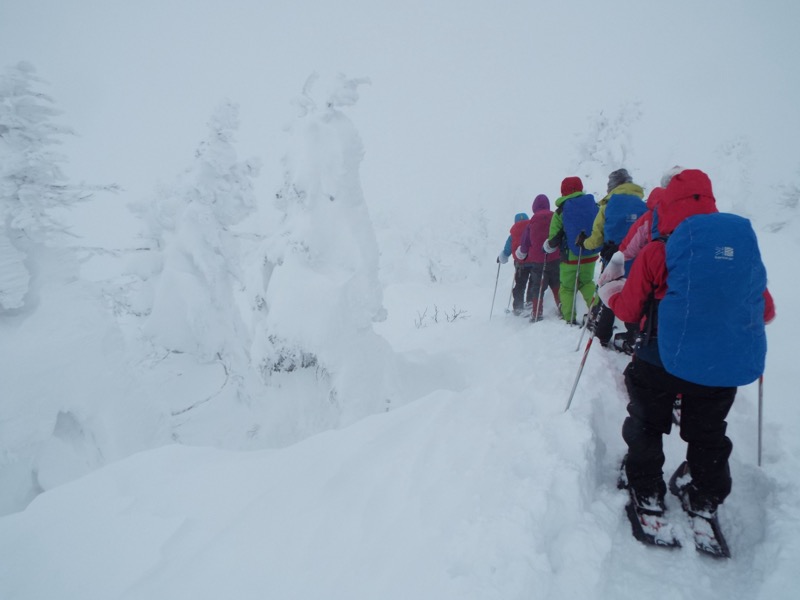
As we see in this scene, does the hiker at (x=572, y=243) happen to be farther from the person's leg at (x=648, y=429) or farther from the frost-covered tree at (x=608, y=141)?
the frost-covered tree at (x=608, y=141)

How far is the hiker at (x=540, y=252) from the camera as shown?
7.58 m

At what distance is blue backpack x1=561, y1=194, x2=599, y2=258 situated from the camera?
21.1ft

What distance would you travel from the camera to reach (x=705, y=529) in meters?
2.64

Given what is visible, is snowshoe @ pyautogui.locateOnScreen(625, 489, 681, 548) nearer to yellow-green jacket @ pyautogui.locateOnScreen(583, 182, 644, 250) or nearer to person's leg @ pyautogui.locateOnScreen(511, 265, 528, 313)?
yellow-green jacket @ pyautogui.locateOnScreen(583, 182, 644, 250)

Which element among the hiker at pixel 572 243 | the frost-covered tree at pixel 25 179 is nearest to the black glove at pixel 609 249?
the hiker at pixel 572 243

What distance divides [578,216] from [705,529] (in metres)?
5.03

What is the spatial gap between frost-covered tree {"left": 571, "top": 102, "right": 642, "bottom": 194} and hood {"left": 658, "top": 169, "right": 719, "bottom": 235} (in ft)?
65.7

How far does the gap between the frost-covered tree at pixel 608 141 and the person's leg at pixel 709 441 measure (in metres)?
20.6

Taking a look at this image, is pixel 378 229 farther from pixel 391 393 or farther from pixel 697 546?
pixel 697 546

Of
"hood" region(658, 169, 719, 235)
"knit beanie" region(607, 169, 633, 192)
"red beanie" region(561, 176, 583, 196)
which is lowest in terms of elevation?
"hood" region(658, 169, 719, 235)

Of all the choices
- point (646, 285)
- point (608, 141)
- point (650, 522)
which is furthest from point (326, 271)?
point (608, 141)

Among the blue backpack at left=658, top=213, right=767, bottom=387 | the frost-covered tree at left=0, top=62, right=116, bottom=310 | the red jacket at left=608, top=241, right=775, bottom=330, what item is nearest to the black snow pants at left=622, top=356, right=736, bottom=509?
the blue backpack at left=658, top=213, right=767, bottom=387

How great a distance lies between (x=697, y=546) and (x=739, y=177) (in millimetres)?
43146

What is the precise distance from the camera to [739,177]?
3256cm
